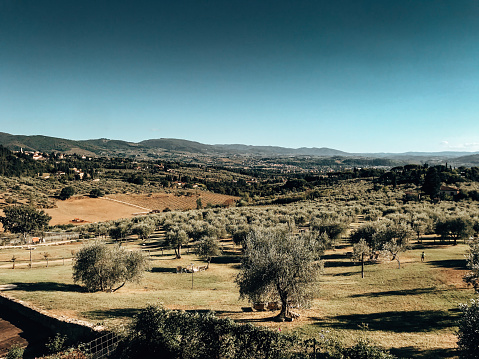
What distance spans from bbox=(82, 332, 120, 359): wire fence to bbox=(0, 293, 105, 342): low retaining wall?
0.65 meters

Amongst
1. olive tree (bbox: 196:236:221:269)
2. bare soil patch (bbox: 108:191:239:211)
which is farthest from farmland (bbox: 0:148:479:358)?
bare soil patch (bbox: 108:191:239:211)

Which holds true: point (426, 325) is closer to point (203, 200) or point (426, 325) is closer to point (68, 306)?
point (68, 306)

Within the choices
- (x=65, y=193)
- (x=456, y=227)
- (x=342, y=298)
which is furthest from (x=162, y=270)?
(x=65, y=193)

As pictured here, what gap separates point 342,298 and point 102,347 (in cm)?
2281

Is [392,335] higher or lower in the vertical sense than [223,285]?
higher

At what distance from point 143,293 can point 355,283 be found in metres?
25.6

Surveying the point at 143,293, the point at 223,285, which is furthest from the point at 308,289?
the point at 143,293

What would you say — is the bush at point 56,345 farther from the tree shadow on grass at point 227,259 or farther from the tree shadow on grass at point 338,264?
the tree shadow on grass at point 338,264

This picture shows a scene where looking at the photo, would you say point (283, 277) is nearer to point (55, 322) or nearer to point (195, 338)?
point (195, 338)

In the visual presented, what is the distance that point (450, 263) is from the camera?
35.6 meters

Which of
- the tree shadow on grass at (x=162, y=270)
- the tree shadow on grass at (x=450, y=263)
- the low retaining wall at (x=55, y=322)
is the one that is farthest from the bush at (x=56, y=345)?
the tree shadow on grass at (x=450, y=263)

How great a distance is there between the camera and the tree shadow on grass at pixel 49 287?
29.1 metres

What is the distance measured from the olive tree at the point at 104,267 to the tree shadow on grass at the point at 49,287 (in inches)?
46.6

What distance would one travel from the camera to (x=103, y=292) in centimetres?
3050
